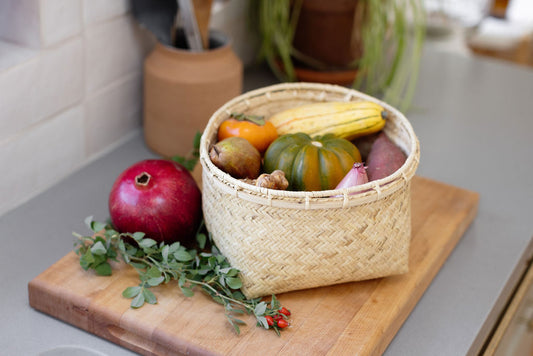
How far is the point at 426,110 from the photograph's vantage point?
4.84ft

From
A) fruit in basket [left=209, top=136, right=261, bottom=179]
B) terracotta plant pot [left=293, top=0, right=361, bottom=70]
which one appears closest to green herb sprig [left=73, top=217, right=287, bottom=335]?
fruit in basket [left=209, top=136, right=261, bottom=179]

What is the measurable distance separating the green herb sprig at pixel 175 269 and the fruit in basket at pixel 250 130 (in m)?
0.15

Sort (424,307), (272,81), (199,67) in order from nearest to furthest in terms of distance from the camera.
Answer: (424,307) → (199,67) → (272,81)

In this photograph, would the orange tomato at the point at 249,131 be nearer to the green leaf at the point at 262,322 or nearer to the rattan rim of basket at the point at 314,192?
the rattan rim of basket at the point at 314,192

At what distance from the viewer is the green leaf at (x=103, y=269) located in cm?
90

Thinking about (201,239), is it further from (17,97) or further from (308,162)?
(17,97)

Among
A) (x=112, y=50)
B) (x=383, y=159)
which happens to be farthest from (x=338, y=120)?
(x=112, y=50)

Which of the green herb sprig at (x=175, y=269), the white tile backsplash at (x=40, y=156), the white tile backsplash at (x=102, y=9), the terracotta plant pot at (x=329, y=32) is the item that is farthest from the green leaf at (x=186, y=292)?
the terracotta plant pot at (x=329, y=32)

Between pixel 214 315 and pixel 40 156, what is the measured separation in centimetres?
44

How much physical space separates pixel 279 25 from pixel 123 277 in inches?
28.3

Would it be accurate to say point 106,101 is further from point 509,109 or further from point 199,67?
point 509,109

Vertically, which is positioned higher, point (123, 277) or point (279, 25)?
point (279, 25)

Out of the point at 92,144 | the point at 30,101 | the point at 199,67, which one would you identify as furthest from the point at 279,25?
the point at 30,101

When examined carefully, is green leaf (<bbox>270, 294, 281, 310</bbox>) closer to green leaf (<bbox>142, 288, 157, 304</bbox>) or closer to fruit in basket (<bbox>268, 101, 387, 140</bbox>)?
green leaf (<bbox>142, 288, 157, 304</bbox>)
